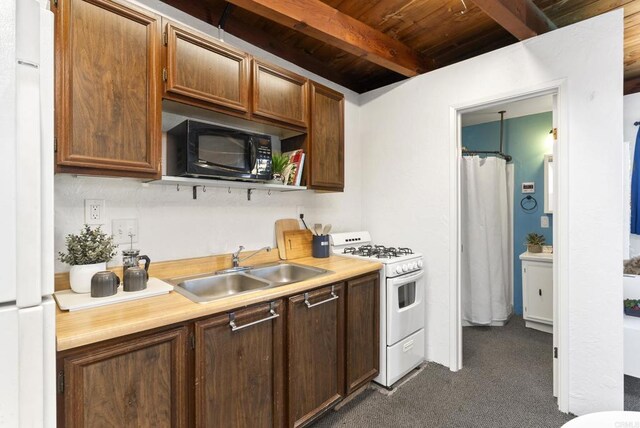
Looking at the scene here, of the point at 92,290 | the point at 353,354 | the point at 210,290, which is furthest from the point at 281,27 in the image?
the point at 353,354

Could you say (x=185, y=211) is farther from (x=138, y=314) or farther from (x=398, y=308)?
(x=398, y=308)

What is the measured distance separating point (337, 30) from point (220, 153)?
1102 mm

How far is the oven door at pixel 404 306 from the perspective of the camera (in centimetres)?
214

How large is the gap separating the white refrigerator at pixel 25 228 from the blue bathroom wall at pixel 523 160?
13.7 feet

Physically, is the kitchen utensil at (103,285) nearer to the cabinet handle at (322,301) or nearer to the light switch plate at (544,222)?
the cabinet handle at (322,301)

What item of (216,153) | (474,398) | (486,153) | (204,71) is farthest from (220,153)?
(486,153)

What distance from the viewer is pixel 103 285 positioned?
1292 millimetres

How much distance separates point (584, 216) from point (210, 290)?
7.37 feet

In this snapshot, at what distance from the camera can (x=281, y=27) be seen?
2.20 metres

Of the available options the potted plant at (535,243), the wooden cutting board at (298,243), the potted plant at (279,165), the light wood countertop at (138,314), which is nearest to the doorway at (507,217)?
the potted plant at (535,243)

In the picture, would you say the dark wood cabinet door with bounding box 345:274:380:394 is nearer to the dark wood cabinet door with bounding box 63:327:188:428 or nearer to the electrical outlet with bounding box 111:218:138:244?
the dark wood cabinet door with bounding box 63:327:188:428

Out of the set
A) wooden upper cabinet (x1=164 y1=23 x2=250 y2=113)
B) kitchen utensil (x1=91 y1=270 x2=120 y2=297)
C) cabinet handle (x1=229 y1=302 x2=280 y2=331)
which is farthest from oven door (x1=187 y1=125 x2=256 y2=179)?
cabinet handle (x1=229 y1=302 x2=280 y2=331)

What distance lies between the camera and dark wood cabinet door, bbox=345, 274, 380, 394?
1.94 m

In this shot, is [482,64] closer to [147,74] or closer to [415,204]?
[415,204]
